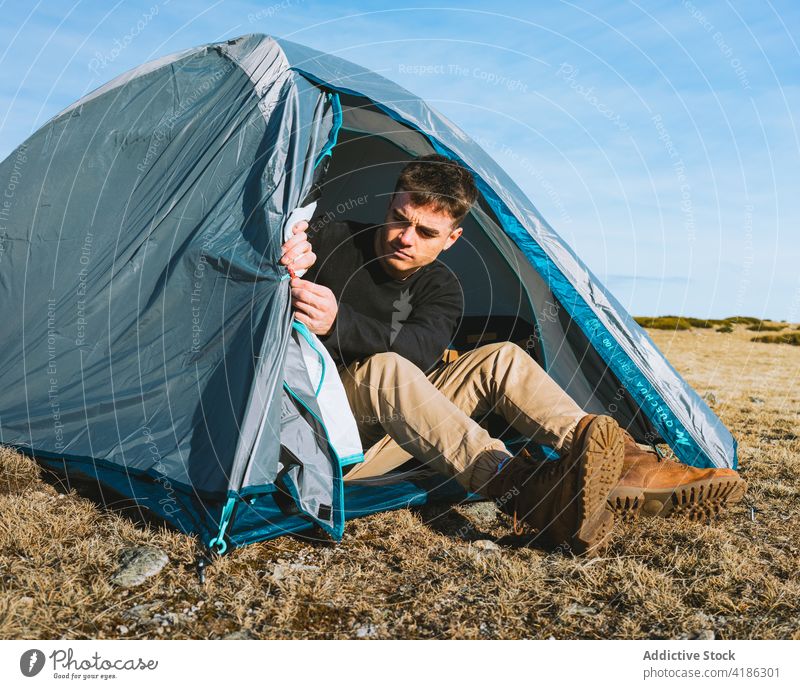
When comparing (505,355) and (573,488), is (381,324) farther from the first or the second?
(573,488)

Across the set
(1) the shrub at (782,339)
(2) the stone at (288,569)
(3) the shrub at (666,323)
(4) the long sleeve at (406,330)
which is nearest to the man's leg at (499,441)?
(4) the long sleeve at (406,330)

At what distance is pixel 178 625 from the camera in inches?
98.3

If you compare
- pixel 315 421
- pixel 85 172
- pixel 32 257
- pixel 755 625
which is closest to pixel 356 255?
pixel 315 421

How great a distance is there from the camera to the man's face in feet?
12.5

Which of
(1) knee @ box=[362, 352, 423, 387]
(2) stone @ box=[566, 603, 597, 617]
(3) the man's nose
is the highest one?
(3) the man's nose

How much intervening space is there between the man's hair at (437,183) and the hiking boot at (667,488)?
4.62ft

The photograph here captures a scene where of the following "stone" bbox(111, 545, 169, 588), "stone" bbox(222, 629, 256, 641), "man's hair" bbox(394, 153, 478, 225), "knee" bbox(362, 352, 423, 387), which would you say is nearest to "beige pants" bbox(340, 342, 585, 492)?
"knee" bbox(362, 352, 423, 387)

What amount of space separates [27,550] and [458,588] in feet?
5.36

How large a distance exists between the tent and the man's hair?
115 millimetres

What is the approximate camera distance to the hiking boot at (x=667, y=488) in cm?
325

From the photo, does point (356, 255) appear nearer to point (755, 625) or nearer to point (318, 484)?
point (318, 484)

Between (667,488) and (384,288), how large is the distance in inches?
67.0

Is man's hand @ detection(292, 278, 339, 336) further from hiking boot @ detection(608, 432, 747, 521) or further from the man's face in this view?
hiking boot @ detection(608, 432, 747, 521)

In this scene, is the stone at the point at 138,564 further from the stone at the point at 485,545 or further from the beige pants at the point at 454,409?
the stone at the point at 485,545
